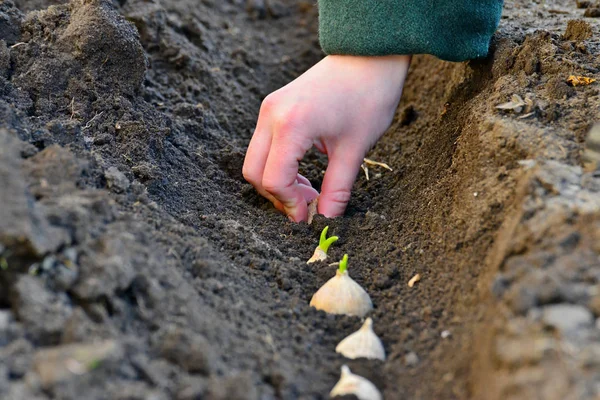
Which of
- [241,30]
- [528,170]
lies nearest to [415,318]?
[528,170]

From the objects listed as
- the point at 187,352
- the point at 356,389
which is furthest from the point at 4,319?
the point at 356,389

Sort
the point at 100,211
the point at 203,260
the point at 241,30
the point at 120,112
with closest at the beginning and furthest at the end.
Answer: the point at 100,211 < the point at 203,260 < the point at 120,112 < the point at 241,30

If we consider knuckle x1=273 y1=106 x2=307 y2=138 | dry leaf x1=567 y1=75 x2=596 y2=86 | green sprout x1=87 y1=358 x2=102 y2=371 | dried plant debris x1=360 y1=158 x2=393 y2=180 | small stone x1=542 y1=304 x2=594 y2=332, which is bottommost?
dried plant debris x1=360 y1=158 x2=393 y2=180

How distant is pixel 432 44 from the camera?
175cm

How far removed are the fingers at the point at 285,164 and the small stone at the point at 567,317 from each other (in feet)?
2.83

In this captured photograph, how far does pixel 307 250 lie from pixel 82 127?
0.74 m

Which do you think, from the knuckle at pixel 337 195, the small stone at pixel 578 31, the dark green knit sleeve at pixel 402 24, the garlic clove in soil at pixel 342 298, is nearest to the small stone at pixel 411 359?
the garlic clove in soil at pixel 342 298

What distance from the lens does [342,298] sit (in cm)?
139

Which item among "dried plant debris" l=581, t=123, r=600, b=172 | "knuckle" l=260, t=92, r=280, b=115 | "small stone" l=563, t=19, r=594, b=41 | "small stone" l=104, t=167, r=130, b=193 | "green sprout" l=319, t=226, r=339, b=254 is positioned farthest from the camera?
"small stone" l=563, t=19, r=594, b=41

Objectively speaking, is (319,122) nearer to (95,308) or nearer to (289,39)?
(95,308)

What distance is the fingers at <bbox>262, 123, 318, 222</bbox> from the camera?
1.70 metres

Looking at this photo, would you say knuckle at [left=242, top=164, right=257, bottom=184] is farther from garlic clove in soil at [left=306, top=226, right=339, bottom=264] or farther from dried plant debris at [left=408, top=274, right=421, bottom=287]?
dried plant debris at [left=408, top=274, right=421, bottom=287]

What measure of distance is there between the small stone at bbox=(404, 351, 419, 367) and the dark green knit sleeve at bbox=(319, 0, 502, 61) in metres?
0.88

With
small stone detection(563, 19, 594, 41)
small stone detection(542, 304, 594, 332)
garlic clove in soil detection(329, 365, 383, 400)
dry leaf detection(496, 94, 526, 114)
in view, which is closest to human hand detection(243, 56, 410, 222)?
dry leaf detection(496, 94, 526, 114)
